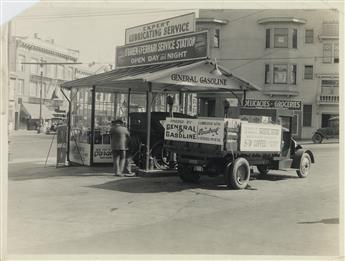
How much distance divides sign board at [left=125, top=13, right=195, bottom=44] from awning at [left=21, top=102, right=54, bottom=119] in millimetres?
38542

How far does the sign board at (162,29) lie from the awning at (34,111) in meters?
38.5

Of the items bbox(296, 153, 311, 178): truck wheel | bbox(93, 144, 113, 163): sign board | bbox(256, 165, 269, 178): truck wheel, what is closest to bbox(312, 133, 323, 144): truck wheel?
bbox(296, 153, 311, 178): truck wheel

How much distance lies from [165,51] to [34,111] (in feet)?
135

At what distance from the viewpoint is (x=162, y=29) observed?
14.9 m

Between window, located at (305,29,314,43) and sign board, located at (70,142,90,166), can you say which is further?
window, located at (305,29,314,43)

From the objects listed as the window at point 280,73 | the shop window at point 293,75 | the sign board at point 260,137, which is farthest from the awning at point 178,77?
the shop window at point 293,75

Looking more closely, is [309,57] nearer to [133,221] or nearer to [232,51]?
[232,51]

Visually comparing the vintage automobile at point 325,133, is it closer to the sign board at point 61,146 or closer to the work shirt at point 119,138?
the sign board at point 61,146

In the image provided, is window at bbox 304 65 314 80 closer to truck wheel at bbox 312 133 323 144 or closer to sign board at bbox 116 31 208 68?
truck wheel at bbox 312 133 323 144

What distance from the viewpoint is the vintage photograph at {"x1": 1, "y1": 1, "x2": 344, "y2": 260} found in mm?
6605

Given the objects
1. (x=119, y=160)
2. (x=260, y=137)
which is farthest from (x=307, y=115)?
(x=260, y=137)

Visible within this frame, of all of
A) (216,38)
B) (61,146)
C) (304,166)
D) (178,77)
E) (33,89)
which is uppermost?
(216,38)

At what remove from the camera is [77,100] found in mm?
17281

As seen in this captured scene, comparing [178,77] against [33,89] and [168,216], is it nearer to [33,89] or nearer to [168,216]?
[168,216]
